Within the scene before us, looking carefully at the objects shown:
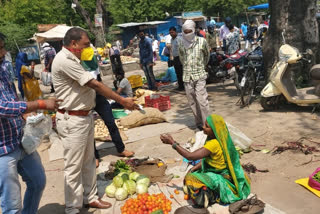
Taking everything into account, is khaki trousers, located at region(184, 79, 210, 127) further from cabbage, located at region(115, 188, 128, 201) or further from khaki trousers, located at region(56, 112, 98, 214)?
khaki trousers, located at region(56, 112, 98, 214)

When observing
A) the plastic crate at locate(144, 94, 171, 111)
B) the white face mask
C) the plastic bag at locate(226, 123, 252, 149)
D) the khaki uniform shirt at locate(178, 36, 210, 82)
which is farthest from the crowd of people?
the plastic crate at locate(144, 94, 171, 111)

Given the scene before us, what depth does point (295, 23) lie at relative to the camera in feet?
24.5

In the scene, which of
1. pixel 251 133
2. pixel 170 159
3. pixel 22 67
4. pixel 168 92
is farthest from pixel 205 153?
pixel 168 92

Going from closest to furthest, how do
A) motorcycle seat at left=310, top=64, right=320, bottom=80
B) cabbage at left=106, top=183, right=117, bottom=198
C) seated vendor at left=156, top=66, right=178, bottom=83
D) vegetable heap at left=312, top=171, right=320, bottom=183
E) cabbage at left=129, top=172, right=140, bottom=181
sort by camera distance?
vegetable heap at left=312, top=171, right=320, bottom=183
cabbage at left=106, top=183, right=117, bottom=198
cabbage at left=129, top=172, right=140, bottom=181
motorcycle seat at left=310, top=64, right=320, bottom=80
seated vendor at left=156, top=66, right=178, bottom=83

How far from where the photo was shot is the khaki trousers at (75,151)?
345 cm

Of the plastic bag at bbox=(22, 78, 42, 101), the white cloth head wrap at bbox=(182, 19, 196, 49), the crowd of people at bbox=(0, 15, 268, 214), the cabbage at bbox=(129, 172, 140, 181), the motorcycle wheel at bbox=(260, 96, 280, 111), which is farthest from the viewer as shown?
the plastic bag at bbox=(22, 78, 42, 101)

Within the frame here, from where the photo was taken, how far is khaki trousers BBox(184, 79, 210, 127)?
6.00 meters

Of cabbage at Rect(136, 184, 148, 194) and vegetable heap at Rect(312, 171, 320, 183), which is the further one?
cabbage at Rect(136, 184, 148, 194)

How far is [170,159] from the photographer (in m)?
5.25

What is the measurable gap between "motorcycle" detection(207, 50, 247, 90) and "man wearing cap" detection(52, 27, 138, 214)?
593 cm

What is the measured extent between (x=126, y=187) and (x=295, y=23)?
5.91 meters

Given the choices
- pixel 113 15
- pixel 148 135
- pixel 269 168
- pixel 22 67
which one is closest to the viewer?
pixel 269 168

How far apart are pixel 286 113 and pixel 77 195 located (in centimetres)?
513

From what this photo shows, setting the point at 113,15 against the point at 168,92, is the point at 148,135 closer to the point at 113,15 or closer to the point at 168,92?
the point at 168,92
